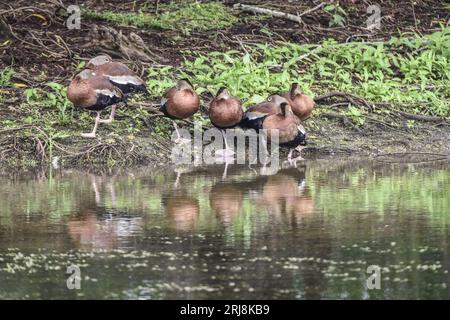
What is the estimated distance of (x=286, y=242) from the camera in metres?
9.45

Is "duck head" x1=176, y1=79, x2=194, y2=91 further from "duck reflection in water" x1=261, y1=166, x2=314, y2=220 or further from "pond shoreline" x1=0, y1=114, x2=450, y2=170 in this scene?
"duck reflection in water" x1=261, y1=166, x2=314, y2=220

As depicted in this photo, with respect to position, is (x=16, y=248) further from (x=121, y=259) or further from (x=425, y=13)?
(x=425, y=13)

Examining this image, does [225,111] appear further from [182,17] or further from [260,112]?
[182,17]

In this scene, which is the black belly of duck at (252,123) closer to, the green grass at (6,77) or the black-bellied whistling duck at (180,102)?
the black-bellied whistling duck at (180,102)

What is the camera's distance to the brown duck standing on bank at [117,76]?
558 inches

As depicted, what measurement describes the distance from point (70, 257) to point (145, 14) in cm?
1022

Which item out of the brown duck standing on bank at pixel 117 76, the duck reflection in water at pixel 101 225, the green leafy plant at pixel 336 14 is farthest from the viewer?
the green leafy plant at pixel 336 14

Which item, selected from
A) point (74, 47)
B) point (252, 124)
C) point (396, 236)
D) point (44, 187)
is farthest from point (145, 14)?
point (396, 236)

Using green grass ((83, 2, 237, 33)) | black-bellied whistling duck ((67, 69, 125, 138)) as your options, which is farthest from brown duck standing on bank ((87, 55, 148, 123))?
green grass ((83, 2, 237, 33))

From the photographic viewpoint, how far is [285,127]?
13.8 meters

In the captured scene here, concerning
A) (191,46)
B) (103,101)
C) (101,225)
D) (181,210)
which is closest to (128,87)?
(103,101)

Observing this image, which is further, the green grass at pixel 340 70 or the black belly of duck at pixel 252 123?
the green grass at pixel 340 70

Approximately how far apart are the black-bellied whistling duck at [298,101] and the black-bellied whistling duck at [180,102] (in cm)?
110

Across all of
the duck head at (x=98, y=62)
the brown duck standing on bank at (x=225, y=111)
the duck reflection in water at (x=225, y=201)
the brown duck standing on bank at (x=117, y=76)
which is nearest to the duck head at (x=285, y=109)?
the brown duck standing on bank at (x=225, y=111)
